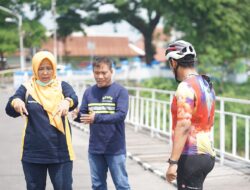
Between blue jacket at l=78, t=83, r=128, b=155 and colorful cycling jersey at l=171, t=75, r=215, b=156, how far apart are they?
1163 millimetres

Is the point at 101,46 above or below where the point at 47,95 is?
above

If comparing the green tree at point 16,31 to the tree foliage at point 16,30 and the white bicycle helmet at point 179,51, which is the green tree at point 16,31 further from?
the white bicycle helmet at point 179,51

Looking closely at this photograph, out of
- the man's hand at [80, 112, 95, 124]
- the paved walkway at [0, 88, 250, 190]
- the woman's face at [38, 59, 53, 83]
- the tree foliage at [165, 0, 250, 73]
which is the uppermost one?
the tree foliage at [165, 0, 250, 73]

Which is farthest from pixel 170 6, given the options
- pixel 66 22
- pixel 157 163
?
pixel 157 163

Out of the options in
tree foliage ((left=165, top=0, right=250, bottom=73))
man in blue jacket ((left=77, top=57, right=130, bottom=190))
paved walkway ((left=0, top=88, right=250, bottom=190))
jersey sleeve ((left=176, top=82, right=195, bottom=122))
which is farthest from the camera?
tree foliage ((left=165, top=0, right=250, bottom=73))

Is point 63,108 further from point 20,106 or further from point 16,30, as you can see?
point 16,30

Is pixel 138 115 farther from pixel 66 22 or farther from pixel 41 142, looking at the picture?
pixel 66 22

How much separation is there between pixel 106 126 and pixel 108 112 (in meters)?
0.15

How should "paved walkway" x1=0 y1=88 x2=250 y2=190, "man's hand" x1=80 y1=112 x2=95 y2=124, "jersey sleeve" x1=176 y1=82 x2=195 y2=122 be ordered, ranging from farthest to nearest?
"paved walkway" x1=0 y1=88 x2=250 y2=190
"man's hand" x1=80 y1=112 x2=95 y2=124
"jersey sleeve" x1=176 y1=82 x2=195 y2=122

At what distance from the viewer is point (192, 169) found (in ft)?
10.4

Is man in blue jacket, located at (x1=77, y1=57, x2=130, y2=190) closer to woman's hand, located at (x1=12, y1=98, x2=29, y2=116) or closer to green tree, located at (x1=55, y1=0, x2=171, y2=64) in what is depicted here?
woman's hand, located at (x1=12, y1=98, x2=29, y2=116)

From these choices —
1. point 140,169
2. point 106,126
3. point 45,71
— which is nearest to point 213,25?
point 140,169

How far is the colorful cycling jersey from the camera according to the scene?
3115 mm

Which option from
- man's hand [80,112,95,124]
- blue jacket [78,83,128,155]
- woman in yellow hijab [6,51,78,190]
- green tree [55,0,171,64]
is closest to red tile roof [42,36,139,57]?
green tree [55,0,171,64]
